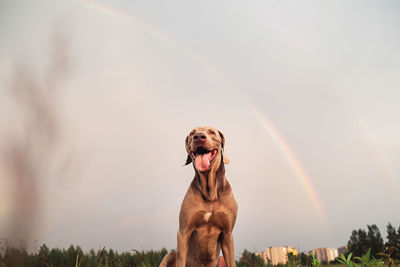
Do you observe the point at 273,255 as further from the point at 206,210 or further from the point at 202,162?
the point at 202,162

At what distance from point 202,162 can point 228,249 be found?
147 centimetres

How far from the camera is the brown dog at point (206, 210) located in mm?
4875

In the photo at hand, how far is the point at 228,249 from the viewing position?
4941mm

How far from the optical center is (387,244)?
2305 millimetres

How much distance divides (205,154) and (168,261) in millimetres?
1983

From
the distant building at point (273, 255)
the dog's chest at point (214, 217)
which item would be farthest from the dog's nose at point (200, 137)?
the distant building at point (273, 255)

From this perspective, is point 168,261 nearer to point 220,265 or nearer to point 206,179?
point 220,265

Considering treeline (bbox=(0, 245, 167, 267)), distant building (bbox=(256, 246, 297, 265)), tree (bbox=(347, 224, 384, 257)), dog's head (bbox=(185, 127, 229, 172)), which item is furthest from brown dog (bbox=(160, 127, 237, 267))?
tree (bbox=(347, 224, 384, 257))

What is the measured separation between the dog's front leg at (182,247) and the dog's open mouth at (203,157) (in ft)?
3.47

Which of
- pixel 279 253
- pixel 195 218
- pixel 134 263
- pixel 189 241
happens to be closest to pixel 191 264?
pixel 189 241

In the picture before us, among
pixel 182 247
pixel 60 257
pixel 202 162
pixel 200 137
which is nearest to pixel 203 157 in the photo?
pixel 202 162

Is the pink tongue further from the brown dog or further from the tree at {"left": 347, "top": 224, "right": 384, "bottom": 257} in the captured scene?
the tree at {"left": 347, "top": 224, "right": 384, "bottom": 257}

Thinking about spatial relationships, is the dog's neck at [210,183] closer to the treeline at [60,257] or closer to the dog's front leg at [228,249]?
the dog's front leg at [228,249]

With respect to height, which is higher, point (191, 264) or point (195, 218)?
point (195, 218)
